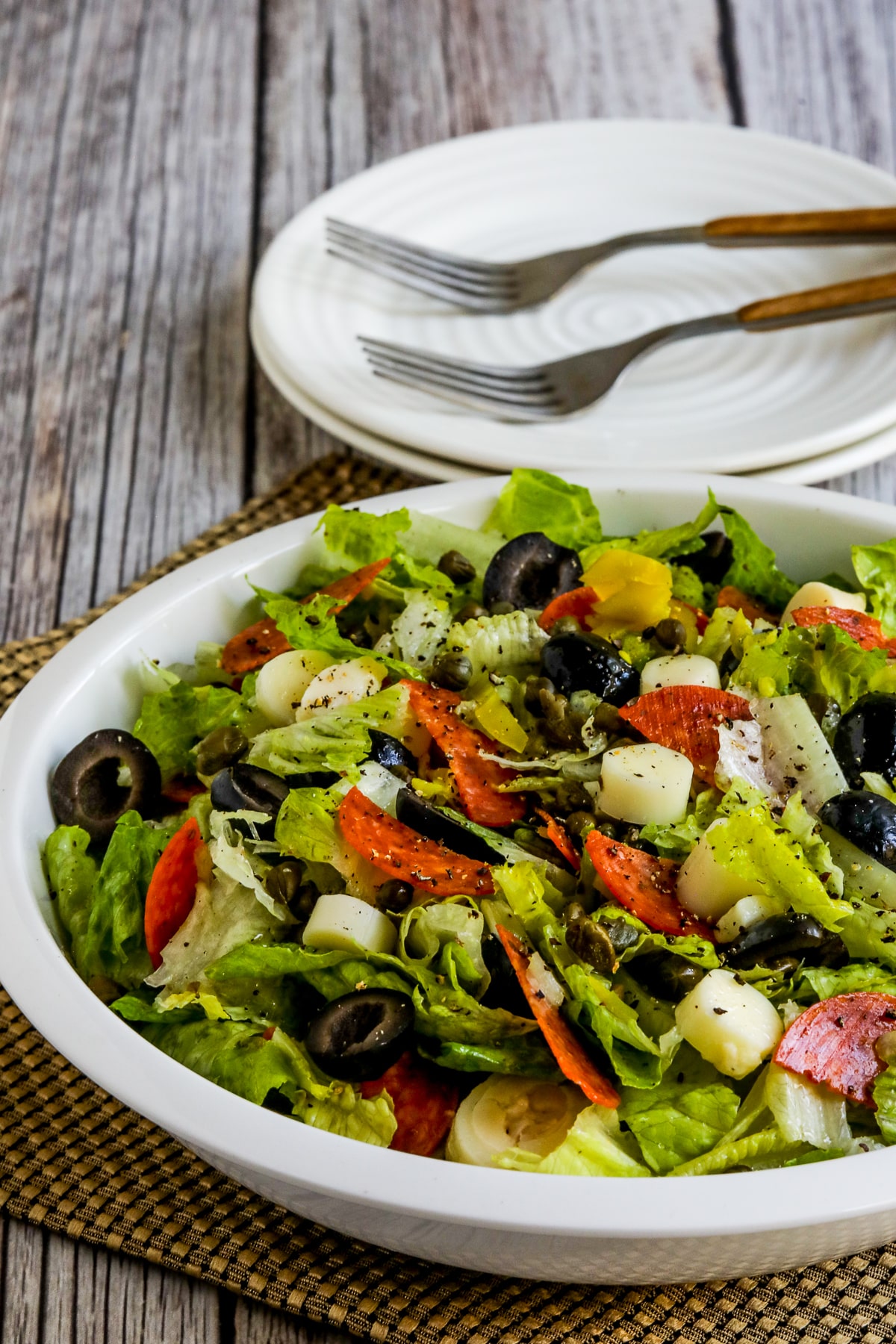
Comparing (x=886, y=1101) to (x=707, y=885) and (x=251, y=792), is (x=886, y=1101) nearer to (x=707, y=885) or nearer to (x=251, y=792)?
(x=707, y=885)

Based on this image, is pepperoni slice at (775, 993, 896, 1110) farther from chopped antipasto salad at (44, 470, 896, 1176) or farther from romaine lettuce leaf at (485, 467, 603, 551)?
romaine lettuce leaf at (485, 467, 603, 551)

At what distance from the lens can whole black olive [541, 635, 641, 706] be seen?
2734mm

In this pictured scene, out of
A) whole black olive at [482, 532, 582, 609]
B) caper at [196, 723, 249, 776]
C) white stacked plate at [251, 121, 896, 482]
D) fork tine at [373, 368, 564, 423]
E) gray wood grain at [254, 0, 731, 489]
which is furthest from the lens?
gray wood grain at [254, 0, 731, 489]

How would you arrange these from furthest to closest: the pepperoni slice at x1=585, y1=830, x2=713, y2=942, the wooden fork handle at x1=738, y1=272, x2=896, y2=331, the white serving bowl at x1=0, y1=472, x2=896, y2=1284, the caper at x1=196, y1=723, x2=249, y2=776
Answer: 1. the wooden fork handle at x1=738, y1=272, x2=896, y2=331
2. the caper at x1=196, y1=723, x2=249, y2=776
3. the pepperoni slice at x1=585, y1=830, x2=713, y2=942
4. the white serving bowl at x1=0, y1=472, x2=896, y2=1284

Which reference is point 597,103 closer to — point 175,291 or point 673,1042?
point 175,291

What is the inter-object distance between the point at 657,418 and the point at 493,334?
75 cm

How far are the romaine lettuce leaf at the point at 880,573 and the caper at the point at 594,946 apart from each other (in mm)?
1141

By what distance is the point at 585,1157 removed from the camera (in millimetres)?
2127

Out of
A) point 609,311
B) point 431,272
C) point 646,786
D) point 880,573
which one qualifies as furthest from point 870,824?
point 431,272

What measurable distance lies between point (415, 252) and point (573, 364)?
2.72ft

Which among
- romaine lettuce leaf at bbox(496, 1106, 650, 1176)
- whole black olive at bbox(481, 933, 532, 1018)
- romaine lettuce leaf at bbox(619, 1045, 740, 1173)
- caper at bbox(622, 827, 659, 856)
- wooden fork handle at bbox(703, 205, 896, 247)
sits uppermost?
wooden fork handle at bbox(703, 205, 896, 247)

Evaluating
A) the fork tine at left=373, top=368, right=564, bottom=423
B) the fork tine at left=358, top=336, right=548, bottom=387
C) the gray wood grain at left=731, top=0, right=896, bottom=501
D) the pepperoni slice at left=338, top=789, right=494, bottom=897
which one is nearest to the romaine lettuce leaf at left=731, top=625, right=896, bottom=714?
the pepperoni slice at left=338, top=789, right=494, bottom=897

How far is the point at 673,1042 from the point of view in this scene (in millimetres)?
2252

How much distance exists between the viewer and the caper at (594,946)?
232 centimetres
